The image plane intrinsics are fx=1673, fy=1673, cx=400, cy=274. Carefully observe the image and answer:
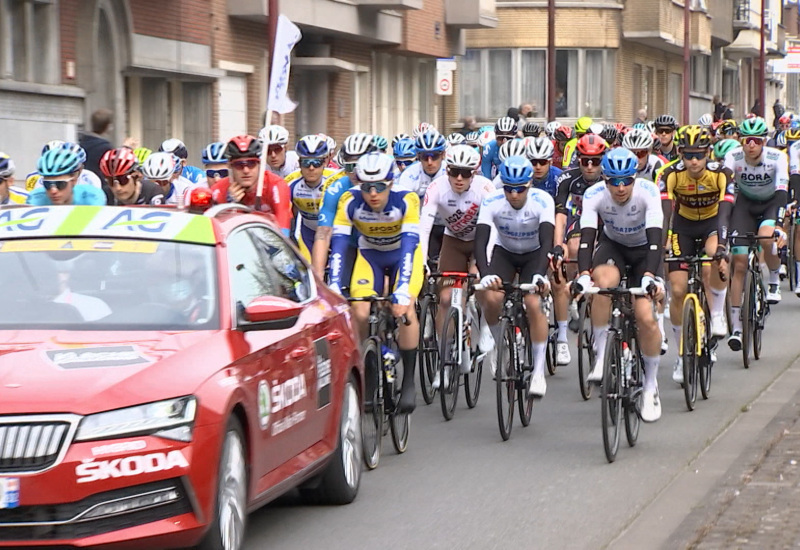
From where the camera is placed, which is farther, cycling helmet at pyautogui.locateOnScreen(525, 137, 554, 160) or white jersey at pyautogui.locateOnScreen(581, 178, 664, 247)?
cycling helmet at pyautogui.locateOnScreen(525, 137, 554, 160)

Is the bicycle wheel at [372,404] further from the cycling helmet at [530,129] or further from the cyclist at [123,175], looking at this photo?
the cycling helmet at [530,129]

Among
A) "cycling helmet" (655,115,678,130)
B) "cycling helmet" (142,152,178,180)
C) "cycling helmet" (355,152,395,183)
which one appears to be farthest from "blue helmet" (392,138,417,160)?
"cycling helmet" (355,152,395,183)

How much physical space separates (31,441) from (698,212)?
8808mm

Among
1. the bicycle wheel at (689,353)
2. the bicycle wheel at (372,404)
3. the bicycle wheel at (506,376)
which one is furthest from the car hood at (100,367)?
the bicycle wheel at (689,353)

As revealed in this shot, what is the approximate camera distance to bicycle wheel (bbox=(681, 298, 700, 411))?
1160 cm

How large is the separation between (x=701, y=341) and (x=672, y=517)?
430cm

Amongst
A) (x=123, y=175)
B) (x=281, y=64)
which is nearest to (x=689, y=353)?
(x=281, y=64)

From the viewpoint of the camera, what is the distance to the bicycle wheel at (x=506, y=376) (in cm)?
1052

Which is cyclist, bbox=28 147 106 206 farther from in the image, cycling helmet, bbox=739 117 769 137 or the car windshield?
cycling helmet, bbox=739 117 769 137

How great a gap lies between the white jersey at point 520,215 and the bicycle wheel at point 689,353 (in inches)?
45.4

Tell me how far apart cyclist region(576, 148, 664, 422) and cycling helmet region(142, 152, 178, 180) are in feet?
11.7

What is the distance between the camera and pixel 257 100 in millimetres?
28859

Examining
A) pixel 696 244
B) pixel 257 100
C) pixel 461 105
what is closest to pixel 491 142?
pixel 696 244

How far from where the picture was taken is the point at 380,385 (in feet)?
31.3
